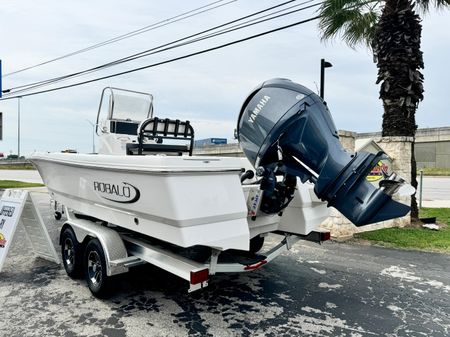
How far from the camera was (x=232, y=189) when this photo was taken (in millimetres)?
3633

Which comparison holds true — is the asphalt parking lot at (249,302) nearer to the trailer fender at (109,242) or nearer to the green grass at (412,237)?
the trailer fender at (109,242)

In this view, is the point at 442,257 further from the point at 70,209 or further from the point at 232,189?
the point at 70,209

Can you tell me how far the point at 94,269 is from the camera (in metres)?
4.60

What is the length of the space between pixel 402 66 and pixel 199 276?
7.54 m

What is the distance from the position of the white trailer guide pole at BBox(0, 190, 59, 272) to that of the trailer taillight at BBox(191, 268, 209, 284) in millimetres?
3089

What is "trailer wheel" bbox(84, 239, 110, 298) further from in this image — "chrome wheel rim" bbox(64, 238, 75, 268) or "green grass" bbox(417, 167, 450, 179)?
"green grass" bbox(417, 167, 450, 179)

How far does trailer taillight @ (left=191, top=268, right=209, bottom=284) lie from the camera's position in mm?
3482

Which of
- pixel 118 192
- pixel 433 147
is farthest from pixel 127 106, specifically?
pixel 433 147

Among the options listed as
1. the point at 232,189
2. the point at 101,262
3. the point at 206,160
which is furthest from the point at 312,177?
the point at 101,262

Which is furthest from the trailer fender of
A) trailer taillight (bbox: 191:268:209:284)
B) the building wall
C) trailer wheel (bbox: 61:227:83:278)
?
the building wall

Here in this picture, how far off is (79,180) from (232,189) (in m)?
2.20

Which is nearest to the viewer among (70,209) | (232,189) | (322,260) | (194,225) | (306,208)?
(194,225)

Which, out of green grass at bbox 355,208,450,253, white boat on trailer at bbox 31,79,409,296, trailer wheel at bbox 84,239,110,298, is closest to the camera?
white boat on trailer at bbox 31,79,409,296

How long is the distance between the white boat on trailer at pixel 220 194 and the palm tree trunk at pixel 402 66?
5078 millimetres
